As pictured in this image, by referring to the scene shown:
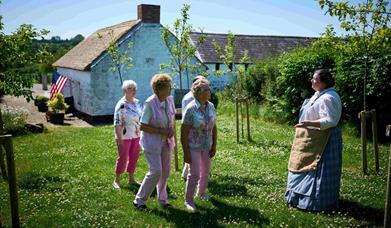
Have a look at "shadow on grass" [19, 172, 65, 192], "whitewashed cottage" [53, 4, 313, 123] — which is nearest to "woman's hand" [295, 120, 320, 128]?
"shadow on grass" [19, 172, 65, 192]

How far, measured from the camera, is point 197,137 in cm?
629

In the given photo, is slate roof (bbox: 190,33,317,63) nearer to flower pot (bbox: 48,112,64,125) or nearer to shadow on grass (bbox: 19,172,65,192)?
flower pot (bbox: 48,112,64,125)

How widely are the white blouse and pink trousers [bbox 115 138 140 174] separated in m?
3.80

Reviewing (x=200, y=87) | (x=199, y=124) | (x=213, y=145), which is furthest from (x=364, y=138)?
(x=200, y=87)

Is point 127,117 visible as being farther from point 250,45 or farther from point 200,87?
point 250,45

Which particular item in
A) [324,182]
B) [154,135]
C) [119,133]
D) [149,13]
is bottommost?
[324,182]

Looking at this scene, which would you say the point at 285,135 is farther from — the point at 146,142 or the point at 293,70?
the point at 146,142

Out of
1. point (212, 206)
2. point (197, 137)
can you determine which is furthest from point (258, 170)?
point (197, 137)

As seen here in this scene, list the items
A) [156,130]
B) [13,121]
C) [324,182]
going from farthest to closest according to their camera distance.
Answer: [13,121]
[324,182]
[156,130]

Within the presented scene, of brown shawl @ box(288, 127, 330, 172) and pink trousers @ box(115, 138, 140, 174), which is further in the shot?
pink trousers @ box(115, 138, 140, 174)

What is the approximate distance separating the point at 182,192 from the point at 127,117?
1.98m

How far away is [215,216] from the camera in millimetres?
6254

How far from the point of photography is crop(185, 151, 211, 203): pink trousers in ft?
20.7

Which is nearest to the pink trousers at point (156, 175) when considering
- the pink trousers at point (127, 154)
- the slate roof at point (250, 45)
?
the pink trousers at point (127, 154)
